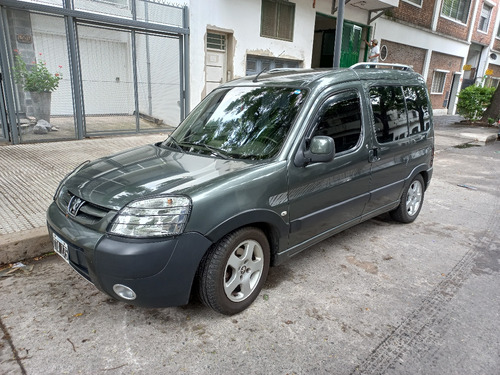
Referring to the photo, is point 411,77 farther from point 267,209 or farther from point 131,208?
point 131,208

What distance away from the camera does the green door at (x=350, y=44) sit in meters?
15.1

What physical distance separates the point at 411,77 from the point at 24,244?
4800 mm

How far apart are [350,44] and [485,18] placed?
16043 millimetres

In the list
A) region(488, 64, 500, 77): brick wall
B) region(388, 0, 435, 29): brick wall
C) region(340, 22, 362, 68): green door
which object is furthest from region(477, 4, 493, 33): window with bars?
region(340, 22, 362, 68): green door

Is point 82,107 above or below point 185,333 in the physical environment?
above

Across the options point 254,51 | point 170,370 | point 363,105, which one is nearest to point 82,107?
point 254,51

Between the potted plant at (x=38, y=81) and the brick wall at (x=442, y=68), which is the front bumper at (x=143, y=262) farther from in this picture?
the brick wall at (x=442, y=68)

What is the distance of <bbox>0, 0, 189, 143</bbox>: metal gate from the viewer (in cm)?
747

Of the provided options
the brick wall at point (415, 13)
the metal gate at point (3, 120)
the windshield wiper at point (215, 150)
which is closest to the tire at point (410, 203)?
the windshield wiper at point (215, 150)

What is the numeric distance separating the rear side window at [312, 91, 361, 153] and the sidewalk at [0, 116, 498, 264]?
3014 millimetres

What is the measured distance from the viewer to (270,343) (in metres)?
2.52

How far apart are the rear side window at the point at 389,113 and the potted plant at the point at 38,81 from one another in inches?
280

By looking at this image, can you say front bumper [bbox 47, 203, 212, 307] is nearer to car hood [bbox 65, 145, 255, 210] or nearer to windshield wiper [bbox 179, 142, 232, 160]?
car hood [bbox 65, 145, 255, 210]

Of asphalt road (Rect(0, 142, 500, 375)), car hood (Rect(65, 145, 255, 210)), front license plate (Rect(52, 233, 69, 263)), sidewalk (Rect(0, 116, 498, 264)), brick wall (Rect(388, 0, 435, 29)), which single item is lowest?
asphalt road (Rect(0, 142, 500, 375))
